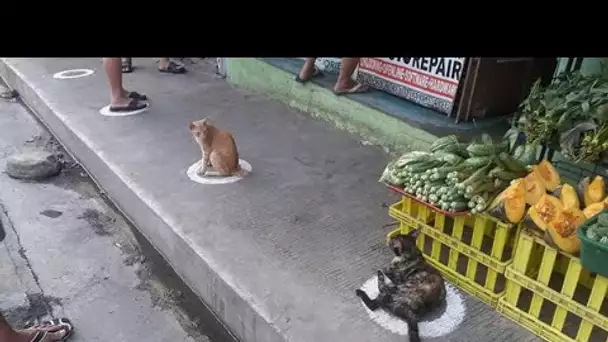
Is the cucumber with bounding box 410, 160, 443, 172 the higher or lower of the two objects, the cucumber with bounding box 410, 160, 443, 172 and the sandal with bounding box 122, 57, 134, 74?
the higher

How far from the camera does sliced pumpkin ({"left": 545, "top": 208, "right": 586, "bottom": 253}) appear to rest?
2184 mm

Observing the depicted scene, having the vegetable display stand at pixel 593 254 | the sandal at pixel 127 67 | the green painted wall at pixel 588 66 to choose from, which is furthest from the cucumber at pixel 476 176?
the sandal at pixel 127 67

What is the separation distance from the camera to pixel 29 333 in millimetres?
2730

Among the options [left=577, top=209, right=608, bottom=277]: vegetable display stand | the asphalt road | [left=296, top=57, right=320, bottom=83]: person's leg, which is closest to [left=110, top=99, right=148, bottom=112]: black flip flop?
the asphalt road

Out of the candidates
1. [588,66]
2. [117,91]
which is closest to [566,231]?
[588,66]

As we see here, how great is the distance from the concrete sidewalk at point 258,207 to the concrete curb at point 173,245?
0.01m

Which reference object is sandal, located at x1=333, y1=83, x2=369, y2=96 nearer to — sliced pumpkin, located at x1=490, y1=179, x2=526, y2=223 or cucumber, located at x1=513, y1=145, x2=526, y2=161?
cucumber, located at x1=513, y1=145, x2=526, y2=161

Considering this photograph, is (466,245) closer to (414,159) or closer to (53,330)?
(414,159)

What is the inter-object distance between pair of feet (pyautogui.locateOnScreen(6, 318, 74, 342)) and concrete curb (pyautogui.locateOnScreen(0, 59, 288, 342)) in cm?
76

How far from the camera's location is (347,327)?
2.48m

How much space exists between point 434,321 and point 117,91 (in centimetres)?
394

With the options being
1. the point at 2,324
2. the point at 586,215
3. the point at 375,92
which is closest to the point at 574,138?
the point at 586,215

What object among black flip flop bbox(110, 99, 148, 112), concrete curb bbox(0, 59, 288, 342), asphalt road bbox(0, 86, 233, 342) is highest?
black flip flop bbox(110, 99, 148, 112)
